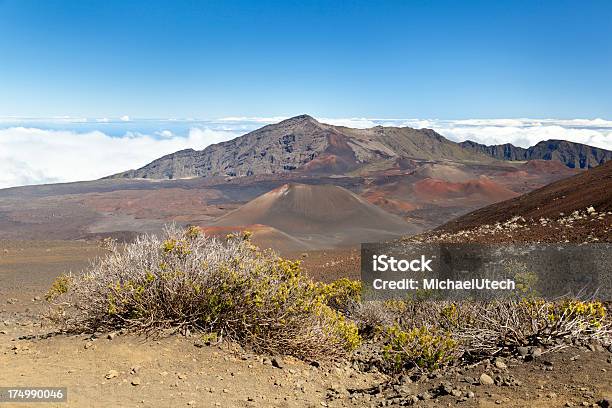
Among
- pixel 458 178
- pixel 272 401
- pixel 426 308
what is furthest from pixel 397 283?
pixel 458 178

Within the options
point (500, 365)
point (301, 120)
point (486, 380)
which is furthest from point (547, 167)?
point (486, 380)

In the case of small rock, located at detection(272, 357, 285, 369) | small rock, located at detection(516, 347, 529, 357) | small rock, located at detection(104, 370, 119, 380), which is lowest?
small rock, located at detection(272, 357, 285, 369)

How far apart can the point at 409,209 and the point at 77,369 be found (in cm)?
6591

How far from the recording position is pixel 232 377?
4801 mm

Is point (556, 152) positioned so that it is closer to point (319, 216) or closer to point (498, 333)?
point (319, 216)

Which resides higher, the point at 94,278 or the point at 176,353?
the point at 94,278

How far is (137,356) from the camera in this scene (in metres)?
4.82

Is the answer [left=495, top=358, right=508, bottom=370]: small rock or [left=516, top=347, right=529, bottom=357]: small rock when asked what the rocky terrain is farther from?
[left=495, top=358, right=508, bottom=370]: small rock

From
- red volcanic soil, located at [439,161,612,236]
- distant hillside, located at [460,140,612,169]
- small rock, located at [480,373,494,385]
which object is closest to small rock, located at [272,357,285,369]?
small rock, located at [480,373,494,385]

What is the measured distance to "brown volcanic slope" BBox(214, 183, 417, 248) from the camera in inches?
1779

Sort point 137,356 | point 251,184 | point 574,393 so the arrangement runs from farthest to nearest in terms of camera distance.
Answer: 1. point 251,184
2. point 137,356
3. point 574,393

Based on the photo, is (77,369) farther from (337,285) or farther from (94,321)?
(337,285)

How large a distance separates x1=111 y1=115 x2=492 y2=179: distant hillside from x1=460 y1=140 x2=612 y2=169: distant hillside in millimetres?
23323

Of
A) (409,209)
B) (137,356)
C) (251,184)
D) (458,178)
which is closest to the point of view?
(137,356)
